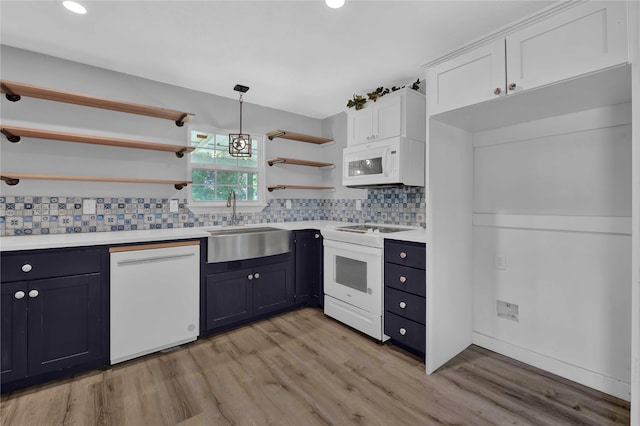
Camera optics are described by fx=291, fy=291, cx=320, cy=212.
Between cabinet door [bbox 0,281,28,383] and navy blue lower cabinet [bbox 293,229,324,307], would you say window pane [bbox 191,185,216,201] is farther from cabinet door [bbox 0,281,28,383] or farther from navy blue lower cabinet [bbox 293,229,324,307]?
cabinet door [bbox 0,281,28,383]

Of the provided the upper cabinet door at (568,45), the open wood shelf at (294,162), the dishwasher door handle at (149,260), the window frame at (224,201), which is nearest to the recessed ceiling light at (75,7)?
the window frame at (224,201)

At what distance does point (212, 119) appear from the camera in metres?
3.21

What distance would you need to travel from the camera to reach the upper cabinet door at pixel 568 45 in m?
1.34

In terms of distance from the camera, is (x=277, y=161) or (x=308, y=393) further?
(x=277, y=161)

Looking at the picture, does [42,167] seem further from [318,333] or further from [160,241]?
[318,333]

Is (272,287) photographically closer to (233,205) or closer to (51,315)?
(233,205)

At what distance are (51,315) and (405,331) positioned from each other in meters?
2.49

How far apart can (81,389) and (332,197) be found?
3073 millimetres

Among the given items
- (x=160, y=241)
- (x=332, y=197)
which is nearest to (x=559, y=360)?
(x=332, y=197)

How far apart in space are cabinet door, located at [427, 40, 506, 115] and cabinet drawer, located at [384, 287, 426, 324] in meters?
1.39

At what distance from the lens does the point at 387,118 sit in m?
2.72

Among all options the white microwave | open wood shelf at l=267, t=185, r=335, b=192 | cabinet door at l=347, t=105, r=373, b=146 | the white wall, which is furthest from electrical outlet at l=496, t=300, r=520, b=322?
open wood shelf at l=267, t=185, r=335, b=192

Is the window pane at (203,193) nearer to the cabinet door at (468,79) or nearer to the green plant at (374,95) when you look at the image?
the green plant at (374,95)

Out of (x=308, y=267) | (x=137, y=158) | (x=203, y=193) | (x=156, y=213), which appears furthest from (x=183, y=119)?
(x=308, y=267)
